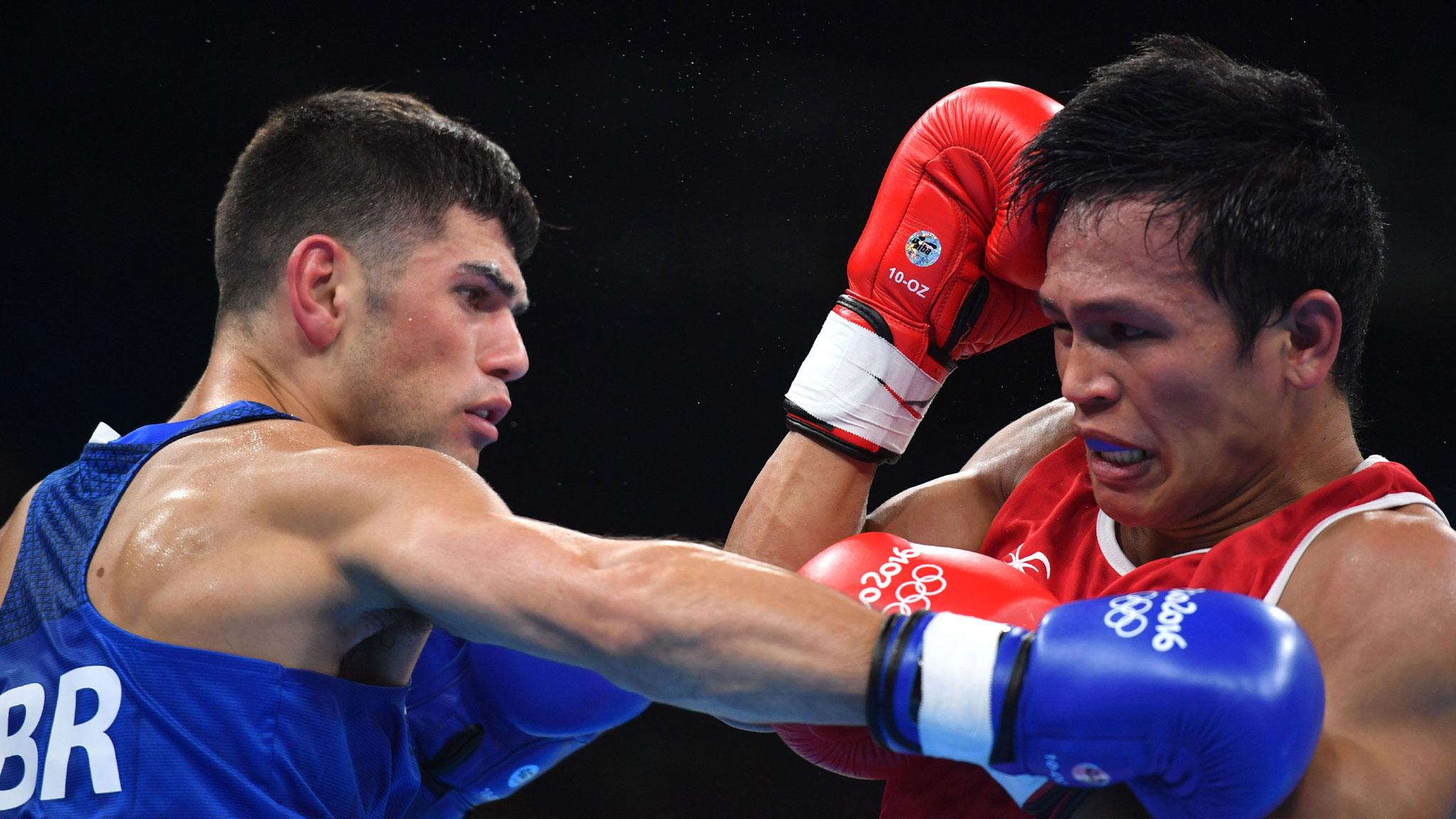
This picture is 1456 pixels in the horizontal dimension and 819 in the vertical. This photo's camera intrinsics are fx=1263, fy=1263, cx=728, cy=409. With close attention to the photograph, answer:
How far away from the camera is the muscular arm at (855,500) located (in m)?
2.38

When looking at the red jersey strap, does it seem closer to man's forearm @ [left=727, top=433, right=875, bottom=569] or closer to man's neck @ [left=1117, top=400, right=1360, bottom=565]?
man's neck @ [left=1117, top=400, right=1360, bottom=565]

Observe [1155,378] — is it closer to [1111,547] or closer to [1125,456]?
[1125,456]

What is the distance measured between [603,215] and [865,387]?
8.64 ft

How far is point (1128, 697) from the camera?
1.40m

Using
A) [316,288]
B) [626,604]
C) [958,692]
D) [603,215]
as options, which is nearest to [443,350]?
[316,288]

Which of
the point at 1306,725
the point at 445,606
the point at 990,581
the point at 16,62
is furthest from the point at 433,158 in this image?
the point at 16,62

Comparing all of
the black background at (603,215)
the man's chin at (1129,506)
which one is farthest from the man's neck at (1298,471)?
the black background at (603,215)

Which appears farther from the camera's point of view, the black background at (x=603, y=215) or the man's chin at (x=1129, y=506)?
the black background at (x=603, y=215)

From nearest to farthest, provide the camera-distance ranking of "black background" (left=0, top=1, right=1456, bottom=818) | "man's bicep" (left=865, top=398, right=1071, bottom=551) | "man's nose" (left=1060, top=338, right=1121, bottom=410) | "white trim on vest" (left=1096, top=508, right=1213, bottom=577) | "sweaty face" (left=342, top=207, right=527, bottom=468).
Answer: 1. "man's nose" (left=1060, top=338, right=1121, bottom=410)
2. "white trim on vest" (left=1096, top=508, right=1213, bottom=577)
3. "sweaty face" (left=342, top=207, right=527, bottom=468)
4. "man's bicep" (left=865, top=398, right=1071, bottom=551)
5. "black background" (left=0, top=1, right=1456, bottom=818)

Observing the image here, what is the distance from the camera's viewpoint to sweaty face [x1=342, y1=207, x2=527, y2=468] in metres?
2.34

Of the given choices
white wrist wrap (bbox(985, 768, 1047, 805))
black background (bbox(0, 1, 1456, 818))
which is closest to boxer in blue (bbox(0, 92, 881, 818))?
white wrist wrap (bbox(985, 768, 1047, 805))

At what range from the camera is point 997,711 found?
1.44 m

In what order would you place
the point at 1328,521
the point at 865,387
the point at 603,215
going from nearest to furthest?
the point at 1328,521 → the point at 865,387 → the point at 603,215

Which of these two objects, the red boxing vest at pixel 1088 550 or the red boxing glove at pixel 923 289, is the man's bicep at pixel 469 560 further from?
the red boxing glove at pixel 923 289
